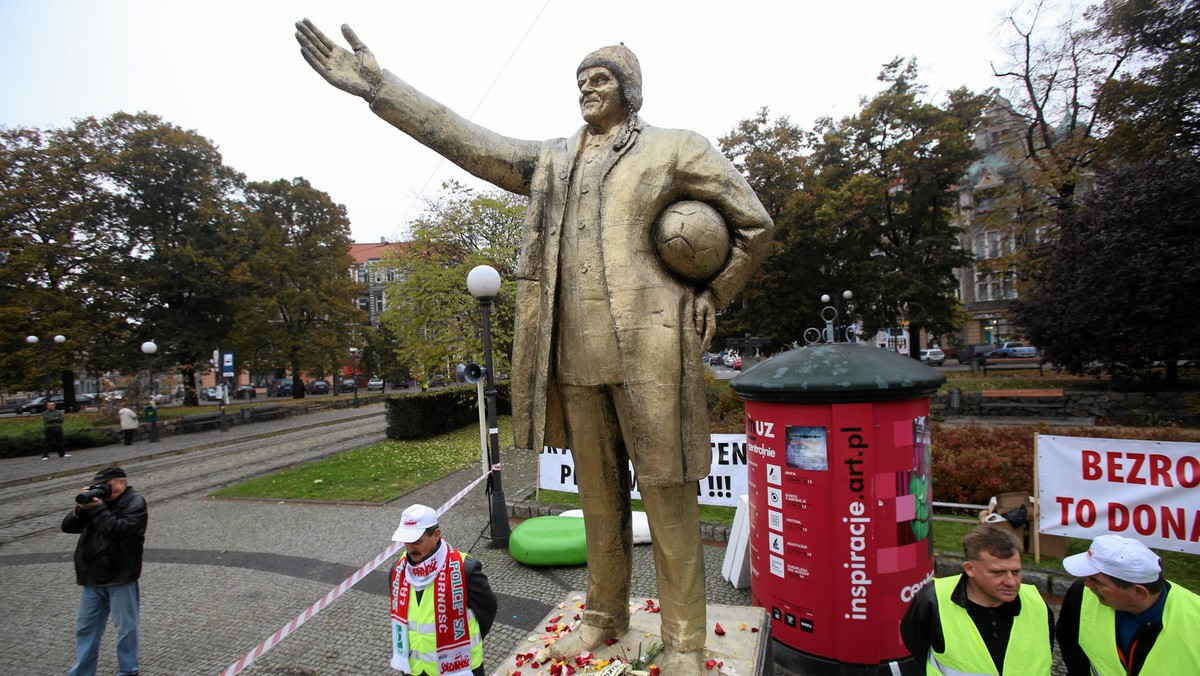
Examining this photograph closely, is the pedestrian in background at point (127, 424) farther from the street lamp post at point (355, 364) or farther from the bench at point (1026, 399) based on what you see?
the bench at point (1026, 399)

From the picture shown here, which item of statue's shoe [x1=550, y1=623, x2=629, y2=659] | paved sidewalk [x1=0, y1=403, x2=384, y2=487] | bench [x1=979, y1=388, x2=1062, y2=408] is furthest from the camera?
bench [x1=979, y1=388, x2=1062, y2=408]

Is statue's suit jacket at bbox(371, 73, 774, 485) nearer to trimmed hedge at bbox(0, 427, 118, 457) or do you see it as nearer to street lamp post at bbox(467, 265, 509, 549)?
street lamp post at bbox(467, 265, 509, 549)

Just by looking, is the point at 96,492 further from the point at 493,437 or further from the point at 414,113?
the point at 493,437

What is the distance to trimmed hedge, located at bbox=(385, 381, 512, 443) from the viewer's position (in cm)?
1784

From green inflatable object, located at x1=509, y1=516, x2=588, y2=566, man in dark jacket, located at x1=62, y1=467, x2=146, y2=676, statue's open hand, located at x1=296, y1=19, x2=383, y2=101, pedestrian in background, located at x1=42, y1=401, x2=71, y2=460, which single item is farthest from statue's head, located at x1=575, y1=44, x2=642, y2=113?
pedestrian in background, located at x1=42, y1=401, x2=71, y2=460

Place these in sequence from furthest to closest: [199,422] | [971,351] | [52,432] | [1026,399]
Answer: [971,351]
[199,422]
[52,432]
[1026,399]

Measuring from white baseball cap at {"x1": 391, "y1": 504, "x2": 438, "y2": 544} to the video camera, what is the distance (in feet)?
10.2

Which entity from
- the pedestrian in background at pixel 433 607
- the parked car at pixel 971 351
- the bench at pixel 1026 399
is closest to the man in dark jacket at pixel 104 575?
the pedestrian in background at pixel 433 607

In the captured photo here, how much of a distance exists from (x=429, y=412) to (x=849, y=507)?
50.9 ft

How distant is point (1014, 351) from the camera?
4094 centimetres

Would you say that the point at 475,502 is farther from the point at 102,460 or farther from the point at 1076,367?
the point at 1076,367

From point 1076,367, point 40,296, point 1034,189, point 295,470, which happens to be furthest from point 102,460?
point 1034,189

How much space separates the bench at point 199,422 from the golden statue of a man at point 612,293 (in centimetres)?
2481

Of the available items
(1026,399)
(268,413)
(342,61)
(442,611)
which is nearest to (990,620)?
(442,611)
